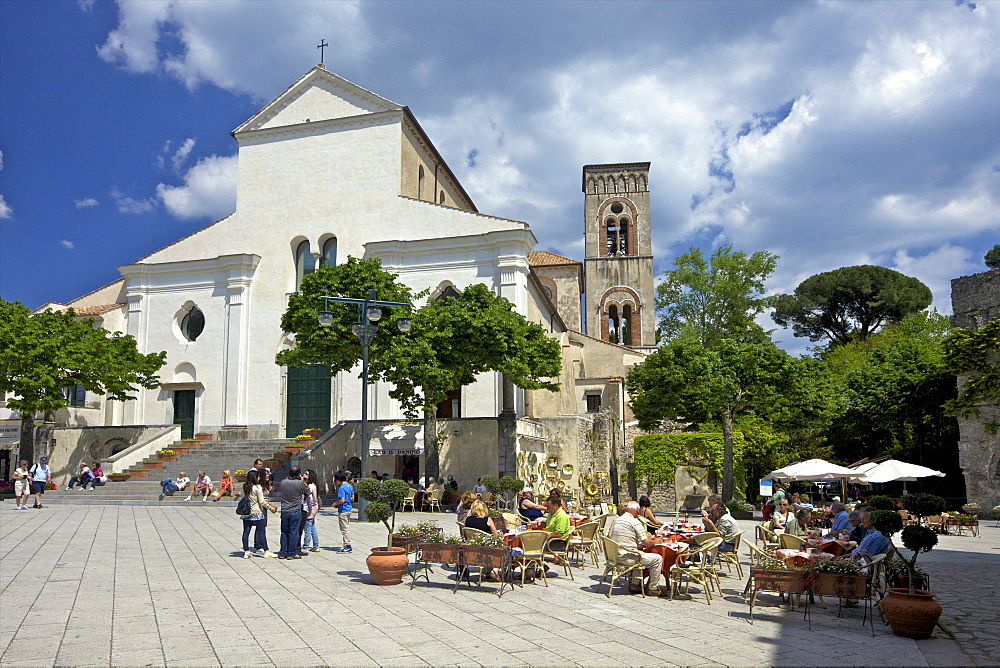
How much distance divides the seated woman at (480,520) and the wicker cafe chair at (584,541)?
1837 millimetres

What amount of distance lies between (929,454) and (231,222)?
33244mm

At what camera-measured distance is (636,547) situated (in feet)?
35.7

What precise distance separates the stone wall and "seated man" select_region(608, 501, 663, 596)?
20278mm

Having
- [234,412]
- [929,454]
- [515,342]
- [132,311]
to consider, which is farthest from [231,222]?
[929,454]

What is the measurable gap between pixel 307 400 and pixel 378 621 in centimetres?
2501

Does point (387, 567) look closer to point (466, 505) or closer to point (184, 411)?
point (466, 505)

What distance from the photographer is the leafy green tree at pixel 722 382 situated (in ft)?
93.9

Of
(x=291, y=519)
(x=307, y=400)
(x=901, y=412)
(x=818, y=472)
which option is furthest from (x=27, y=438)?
(x=901, y=412)

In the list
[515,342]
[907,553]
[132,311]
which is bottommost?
[907,553]

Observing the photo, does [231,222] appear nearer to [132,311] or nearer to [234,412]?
[132,311]

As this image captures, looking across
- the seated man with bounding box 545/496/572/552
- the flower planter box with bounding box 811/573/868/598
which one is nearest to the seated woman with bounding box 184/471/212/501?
the seated man with bounding box 545/496/572/552

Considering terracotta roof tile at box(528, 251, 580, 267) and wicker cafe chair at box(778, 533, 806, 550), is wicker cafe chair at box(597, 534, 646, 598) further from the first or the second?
terracotta roof tile at box(528, 251, 580, 267)

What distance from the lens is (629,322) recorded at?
196ft

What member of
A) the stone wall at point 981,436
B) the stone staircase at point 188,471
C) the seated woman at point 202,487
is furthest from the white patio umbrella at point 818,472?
the seated woman at point 202,487
